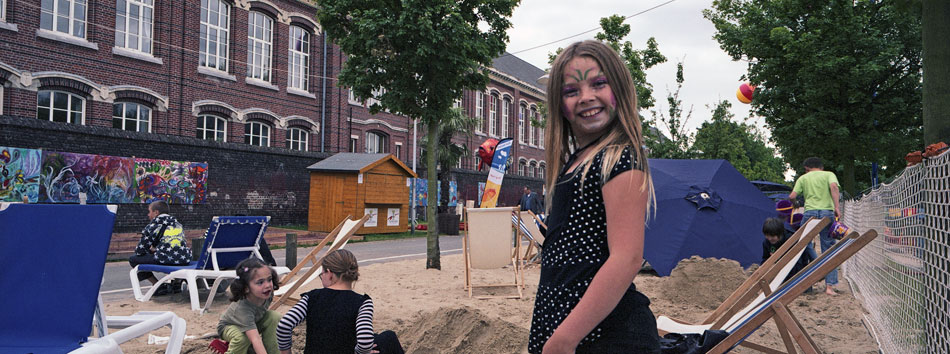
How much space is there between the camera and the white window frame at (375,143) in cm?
2832

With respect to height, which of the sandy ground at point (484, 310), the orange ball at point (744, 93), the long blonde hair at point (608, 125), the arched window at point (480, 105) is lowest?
the sandy ground at point (484, 310)

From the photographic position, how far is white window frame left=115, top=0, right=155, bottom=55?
18109 mm

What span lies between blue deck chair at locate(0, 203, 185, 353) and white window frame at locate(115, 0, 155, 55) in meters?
18.4

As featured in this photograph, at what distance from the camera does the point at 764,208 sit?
30.0ft

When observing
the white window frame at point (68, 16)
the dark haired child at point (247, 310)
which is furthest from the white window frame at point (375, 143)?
the dark haired child at point (247, 310)

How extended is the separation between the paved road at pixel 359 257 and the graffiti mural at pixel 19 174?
4.69m

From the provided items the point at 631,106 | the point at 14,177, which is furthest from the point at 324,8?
the point at 14,177

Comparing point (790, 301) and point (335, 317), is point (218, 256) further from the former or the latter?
point (790, 301)

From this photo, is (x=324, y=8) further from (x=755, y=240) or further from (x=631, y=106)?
(x=631, y=106)

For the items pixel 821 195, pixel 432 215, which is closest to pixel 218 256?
pixel 432 215

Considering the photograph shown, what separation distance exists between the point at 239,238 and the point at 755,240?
763 centimetres

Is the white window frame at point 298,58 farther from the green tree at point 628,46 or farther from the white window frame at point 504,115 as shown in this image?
the white window frame at point 504,115

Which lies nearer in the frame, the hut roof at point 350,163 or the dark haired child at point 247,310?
the dark haired child at point 247,310

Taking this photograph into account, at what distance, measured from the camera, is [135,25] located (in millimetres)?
18516
